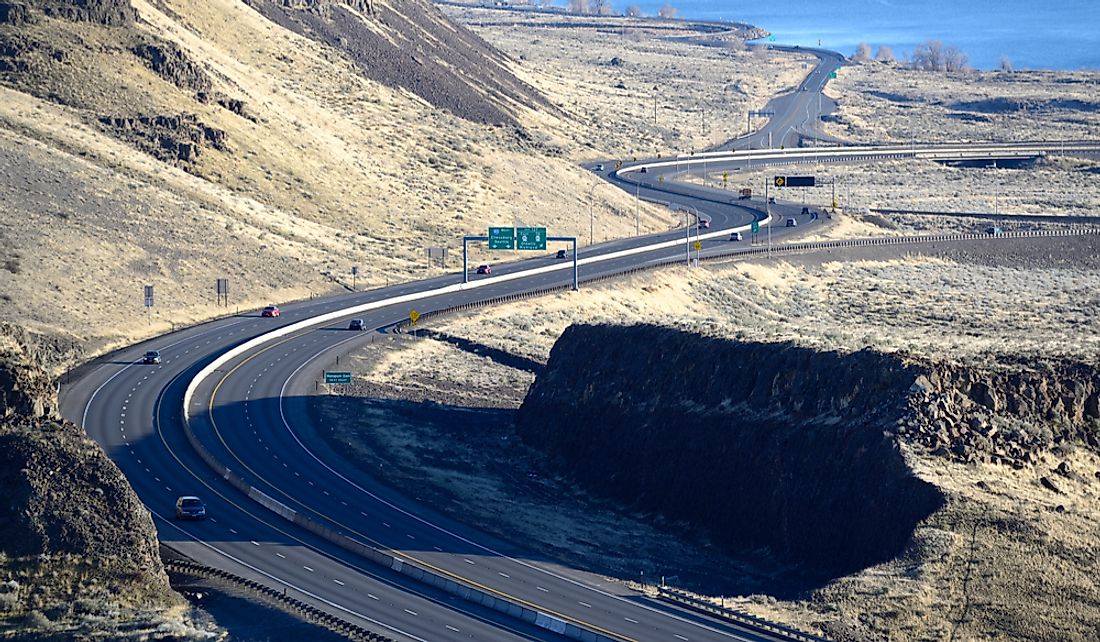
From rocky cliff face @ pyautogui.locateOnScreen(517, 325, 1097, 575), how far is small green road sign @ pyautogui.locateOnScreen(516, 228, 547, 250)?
4355 cm

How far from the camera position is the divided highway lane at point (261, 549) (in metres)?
49.5

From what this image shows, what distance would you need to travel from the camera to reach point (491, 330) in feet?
318

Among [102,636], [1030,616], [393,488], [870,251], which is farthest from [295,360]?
[870,251]

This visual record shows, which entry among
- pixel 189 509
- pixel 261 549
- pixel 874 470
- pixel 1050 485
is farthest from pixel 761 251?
pixel 261 549

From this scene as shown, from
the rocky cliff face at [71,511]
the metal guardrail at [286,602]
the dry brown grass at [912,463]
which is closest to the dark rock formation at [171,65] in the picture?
the dry brown grass at [912,463]

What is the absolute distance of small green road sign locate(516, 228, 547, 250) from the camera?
112 metres

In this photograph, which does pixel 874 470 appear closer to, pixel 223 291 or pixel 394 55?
pixel 223 291

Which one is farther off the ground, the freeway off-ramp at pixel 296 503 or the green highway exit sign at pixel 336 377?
the green highway exit sign at pixel 336 377

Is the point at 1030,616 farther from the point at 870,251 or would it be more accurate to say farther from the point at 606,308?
the point at 870,251

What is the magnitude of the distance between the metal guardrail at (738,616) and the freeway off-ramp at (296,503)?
0.40 m

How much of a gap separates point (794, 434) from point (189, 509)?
2119 cm

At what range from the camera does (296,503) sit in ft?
201

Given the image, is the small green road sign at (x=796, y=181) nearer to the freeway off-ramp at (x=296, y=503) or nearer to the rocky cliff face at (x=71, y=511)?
the freeway off-ramp at (x=296, y=503)

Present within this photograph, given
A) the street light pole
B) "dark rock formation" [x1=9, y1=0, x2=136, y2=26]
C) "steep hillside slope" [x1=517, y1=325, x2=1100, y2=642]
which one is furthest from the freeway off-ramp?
the street light pole
